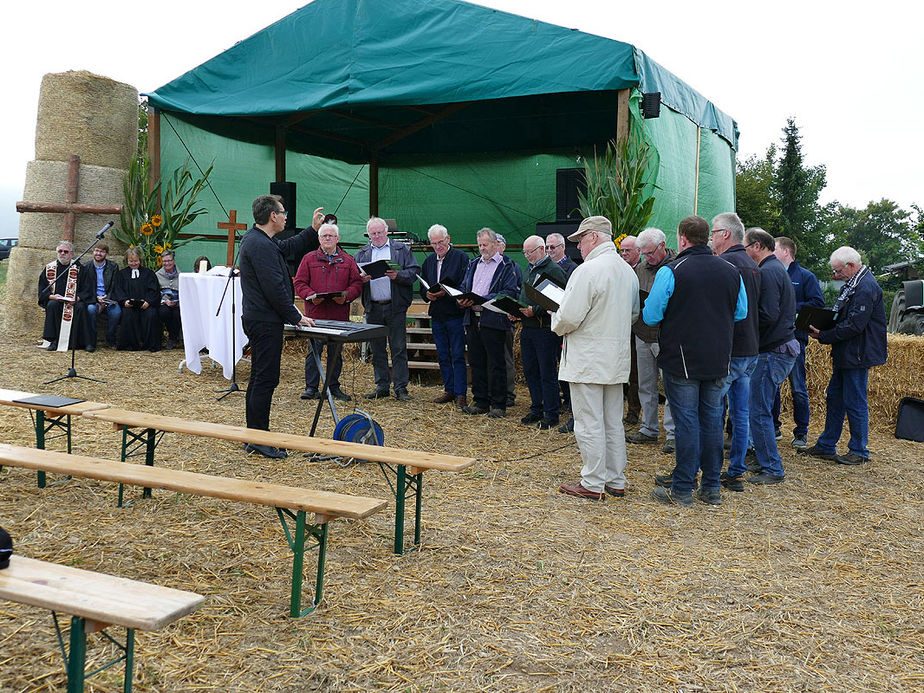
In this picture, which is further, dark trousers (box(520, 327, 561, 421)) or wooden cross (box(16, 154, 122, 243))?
wooden cross (box(16, 154, 122, 243))

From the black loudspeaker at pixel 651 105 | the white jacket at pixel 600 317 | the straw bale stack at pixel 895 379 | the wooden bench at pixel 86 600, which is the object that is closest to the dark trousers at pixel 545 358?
the white jacket at pixel 600 317

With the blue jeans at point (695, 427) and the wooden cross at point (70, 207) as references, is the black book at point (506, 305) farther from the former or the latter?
the wooden cross at point (70, 207)

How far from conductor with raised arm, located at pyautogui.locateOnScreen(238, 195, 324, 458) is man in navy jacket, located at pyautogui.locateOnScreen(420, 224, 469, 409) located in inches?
91.6

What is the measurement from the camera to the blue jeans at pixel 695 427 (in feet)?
14.5

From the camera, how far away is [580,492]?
182 inches

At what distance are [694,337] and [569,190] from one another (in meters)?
6.62

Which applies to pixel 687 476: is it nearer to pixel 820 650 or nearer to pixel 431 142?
pixel 820 650

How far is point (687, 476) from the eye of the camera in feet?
14.9

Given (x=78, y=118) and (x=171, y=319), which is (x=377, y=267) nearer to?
(x=171, y=319)

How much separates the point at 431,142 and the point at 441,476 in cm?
1039

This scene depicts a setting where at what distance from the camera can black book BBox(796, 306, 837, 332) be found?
563cm

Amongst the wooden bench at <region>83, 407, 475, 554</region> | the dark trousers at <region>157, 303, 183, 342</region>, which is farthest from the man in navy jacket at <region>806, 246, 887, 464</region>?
the dark trousers at <region>157, 303, 183, 342</region>

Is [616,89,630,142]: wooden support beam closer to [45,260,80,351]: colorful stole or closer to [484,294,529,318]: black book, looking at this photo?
[484,294,529,318]: black book

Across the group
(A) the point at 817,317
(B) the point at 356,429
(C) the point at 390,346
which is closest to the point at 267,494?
(B) the point at 356,429
